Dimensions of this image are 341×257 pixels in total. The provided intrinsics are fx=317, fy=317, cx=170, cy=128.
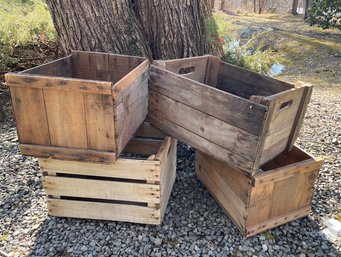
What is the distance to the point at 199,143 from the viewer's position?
2.45 metres

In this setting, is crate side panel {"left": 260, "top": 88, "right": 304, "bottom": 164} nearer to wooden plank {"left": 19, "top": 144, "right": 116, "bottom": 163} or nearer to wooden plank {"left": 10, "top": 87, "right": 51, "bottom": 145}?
wooden plank {"left": 19, "top": 144, "right": 116, "bottom": 163}

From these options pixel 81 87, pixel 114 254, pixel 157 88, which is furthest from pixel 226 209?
pixel 81 87

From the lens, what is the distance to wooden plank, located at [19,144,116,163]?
219 cm

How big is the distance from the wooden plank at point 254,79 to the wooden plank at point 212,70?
0.16 feet

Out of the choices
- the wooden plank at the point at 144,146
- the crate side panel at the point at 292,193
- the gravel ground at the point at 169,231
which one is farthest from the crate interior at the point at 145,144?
the crate side panel at the point at 292,193

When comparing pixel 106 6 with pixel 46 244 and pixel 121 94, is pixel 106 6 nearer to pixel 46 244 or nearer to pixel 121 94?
pixel 121 94

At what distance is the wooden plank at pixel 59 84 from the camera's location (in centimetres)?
200

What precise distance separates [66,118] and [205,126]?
989 millimetres

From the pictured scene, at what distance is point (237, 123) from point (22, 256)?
69.8 inches

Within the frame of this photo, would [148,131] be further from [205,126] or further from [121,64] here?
[205,126]

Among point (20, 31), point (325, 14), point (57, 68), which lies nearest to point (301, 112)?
point (57, 68)

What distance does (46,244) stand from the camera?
234 cm

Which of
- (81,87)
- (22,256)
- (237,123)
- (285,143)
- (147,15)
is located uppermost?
(147,15)

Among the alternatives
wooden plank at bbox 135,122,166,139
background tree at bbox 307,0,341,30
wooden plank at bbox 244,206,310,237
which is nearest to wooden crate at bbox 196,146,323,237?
wooden plank at bbox 244,206,310,237
